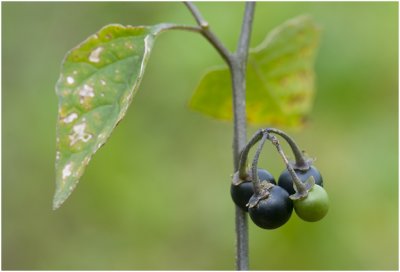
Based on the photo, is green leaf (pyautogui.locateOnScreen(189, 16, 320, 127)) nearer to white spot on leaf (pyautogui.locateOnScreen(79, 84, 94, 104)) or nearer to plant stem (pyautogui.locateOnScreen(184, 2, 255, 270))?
plant stem (pyautogui.locateOnScreen(184, 2, 255, 270))

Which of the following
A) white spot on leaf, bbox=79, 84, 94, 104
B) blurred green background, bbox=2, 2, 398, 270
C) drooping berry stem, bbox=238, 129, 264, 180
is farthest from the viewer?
blurred green background, bbox=2, 2, 398, 270

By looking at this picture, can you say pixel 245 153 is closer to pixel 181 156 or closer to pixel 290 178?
pixel 290 178

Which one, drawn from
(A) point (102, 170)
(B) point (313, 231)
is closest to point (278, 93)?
(B) point (313, 231)

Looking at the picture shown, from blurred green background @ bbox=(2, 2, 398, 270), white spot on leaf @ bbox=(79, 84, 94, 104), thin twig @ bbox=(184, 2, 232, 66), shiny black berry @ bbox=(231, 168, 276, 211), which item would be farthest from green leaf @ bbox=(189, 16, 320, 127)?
blurred green background @ bbox=(2, 2, 398, 270)

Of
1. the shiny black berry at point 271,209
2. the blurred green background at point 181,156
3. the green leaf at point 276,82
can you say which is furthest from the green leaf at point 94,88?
the blurred green background at point 181,156

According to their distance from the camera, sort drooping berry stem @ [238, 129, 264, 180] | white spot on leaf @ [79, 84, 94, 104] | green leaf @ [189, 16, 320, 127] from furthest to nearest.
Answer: green leaf @ [189, 16, 320, 127] → white spot on leaf @ [79, 84, 94, 104] → drooping berry stem @ [238, 129, 264, 180]

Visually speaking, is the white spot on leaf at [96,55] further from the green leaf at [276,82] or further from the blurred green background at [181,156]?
the blurred green background at [181,156]

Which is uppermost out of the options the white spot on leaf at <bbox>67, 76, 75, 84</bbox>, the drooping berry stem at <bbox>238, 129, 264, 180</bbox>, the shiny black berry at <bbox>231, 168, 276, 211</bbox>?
the white spot on leaf at <bbox>67, 76, 75, 84</bbox>

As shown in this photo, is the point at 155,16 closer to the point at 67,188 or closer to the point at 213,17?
the point at 213,17
